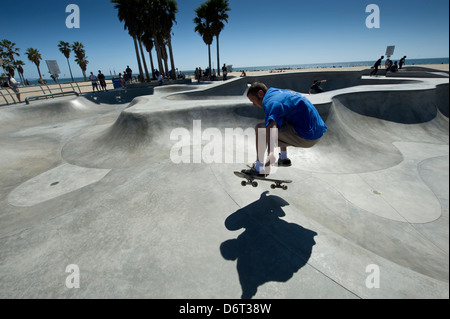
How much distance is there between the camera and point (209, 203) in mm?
3930

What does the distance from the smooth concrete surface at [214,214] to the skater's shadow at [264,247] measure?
16mm

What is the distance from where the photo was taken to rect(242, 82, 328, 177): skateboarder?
2.81 metres

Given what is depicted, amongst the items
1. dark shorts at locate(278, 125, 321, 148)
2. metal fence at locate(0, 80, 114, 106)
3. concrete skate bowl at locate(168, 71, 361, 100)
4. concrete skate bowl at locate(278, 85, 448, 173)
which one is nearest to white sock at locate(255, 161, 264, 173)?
dark shorts at locate(278, 125, 321, 148)

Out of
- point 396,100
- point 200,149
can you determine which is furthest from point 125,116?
point 396,100

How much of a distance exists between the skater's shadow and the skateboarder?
1153 millimetres

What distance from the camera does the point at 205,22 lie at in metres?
32.8

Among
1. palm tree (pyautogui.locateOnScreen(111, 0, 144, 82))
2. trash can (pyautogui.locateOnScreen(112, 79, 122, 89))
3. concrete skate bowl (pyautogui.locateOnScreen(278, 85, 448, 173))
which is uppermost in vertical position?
palm tree (pyautogui.locateOnScreen(111, 0, 144, 82))

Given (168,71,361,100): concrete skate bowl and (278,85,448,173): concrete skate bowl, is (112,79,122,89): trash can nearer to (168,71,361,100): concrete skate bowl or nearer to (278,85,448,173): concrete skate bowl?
(168,71,361,100): concrete skate bowl

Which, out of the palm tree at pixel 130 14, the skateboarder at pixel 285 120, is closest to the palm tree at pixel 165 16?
the palm tree at pixel 130 14

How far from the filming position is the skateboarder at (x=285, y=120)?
2.81 meters

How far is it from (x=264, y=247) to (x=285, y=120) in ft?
6.67

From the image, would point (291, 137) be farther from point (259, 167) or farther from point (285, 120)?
point (259, 167)
